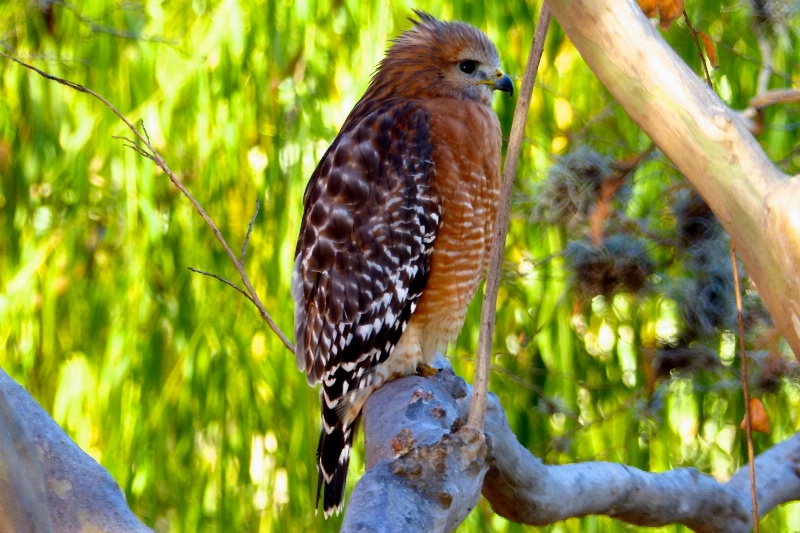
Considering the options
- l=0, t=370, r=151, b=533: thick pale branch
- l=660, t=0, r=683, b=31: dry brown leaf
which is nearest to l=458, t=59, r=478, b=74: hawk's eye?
l=660, t=0, r=683, b=31: dry brown leaf

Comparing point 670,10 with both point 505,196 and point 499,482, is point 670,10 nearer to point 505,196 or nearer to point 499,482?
point 505,196

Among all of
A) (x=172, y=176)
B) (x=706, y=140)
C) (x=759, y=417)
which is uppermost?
(x=706, y=140)

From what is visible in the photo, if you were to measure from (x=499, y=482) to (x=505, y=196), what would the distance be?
30.4 inches

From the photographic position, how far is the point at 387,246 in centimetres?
225

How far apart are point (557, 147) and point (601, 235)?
2.16 feet

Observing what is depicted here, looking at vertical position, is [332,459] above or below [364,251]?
below

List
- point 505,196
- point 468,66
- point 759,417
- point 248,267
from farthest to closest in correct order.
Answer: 1. point 248,267
2. point 468,66
3. point 759,417
4. point 505,196

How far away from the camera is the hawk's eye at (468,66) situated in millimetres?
2400

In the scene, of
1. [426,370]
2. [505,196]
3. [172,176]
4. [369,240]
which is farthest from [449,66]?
[505,196]

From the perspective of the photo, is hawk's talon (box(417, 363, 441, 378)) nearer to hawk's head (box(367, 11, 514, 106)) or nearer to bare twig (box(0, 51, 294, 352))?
bare twig (box(0, 51, 294, 352))

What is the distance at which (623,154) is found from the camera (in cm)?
278

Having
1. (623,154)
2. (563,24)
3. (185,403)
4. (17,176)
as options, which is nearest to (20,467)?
(563,24)

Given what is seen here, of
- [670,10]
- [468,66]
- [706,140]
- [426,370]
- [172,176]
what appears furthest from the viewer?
[468,66]

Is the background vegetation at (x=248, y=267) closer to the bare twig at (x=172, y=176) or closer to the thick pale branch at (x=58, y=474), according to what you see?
the bare twig at (x=172, y=176)
